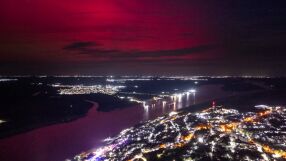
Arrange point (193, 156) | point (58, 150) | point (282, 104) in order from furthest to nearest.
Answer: point (282, 104)
point (58, 150)
point (193, 156)

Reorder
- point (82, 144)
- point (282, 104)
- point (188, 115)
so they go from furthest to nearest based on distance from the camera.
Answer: point (282, 104) → point (188, 115) → point (82, 144)

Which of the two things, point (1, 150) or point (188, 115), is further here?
point (188, 115)

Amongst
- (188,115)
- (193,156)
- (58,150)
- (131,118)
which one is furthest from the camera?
(188,115)

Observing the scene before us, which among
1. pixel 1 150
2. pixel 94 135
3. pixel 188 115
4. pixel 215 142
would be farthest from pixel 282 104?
pixel 1 150

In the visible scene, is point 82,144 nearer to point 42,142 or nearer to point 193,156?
point 42,142

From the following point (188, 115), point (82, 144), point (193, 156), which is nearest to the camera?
point (193, 156)

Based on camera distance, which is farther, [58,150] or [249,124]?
[249,124]

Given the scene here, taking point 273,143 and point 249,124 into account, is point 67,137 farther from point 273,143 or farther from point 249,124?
point 249,124

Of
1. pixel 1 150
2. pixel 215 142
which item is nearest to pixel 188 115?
pixel 215 142
